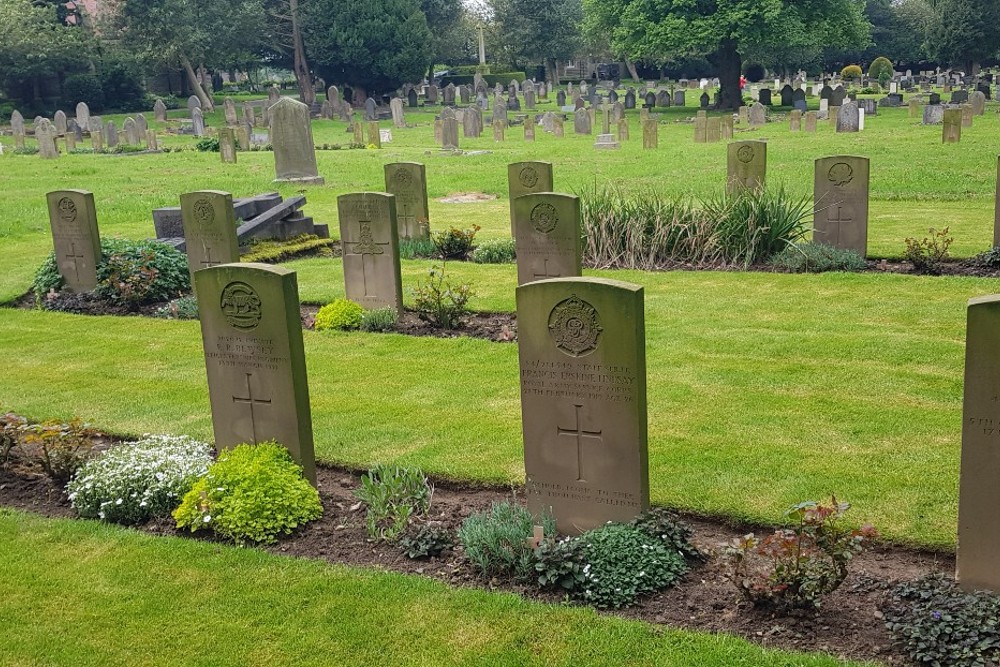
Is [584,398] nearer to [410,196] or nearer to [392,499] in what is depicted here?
[392,499]

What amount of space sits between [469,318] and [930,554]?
7.10 metres

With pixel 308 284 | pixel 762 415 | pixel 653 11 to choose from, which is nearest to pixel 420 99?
pixel 653 11

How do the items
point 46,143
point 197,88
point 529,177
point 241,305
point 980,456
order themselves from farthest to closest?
point 197,88 < point 46,143 < point 529,177 < point 241,305 < point 980,456

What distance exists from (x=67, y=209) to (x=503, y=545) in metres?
10.0

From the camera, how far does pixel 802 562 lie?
4988 mm

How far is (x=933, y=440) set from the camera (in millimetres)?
7277

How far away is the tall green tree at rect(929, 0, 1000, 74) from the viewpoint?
196 ft

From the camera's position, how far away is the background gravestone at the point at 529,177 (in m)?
15.2

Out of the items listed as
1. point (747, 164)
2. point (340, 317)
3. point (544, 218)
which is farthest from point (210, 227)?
point (747, 164)

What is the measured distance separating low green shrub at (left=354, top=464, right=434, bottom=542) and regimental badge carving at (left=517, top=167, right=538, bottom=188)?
30.3 feet

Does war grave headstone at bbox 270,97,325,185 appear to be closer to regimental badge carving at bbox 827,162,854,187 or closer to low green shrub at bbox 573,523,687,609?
regimental badge carving at bbox 827,162,854,187

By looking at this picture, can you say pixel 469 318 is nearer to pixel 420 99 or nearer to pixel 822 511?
pixel 822 511

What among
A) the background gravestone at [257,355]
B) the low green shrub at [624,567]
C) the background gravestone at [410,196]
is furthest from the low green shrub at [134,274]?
the low green shrub at [624,567]

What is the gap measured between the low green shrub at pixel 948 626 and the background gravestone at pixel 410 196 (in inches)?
468
